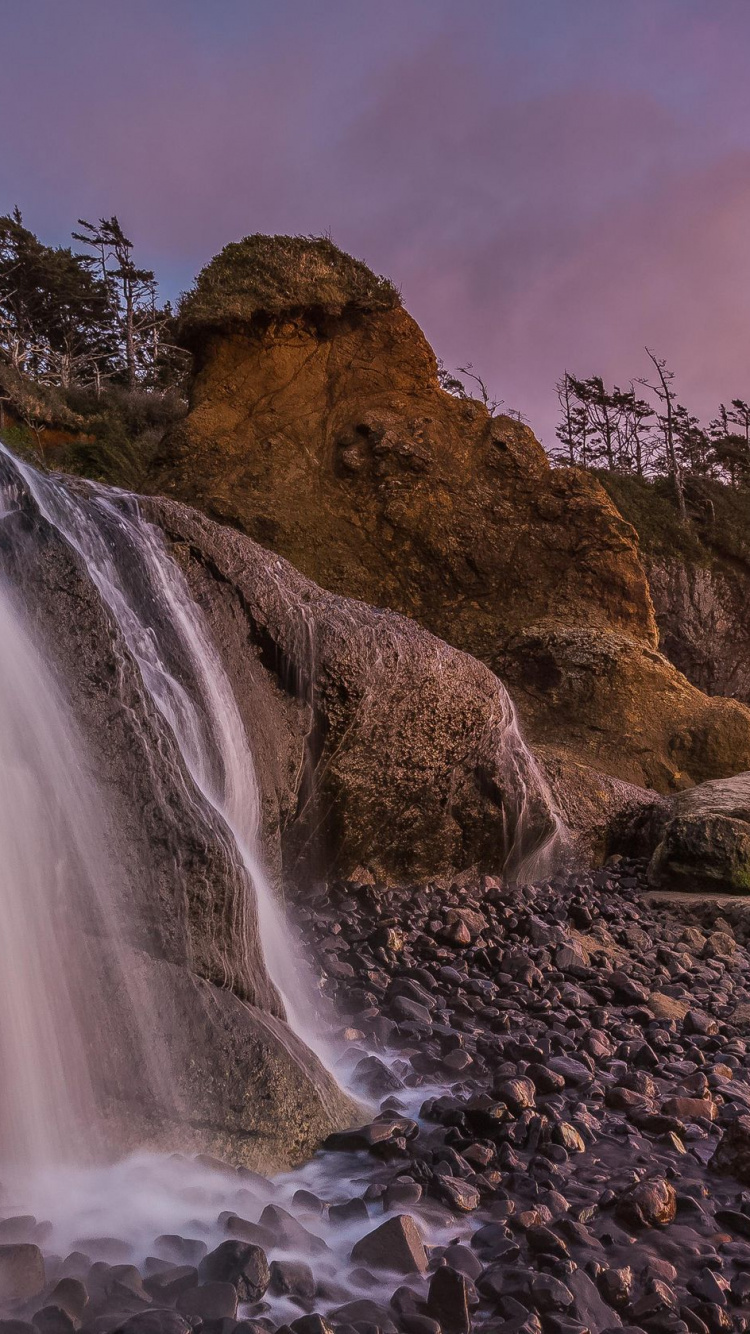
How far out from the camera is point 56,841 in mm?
3873

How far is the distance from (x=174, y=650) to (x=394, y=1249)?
417 cm

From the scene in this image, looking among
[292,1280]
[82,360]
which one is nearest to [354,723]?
[292,1280]

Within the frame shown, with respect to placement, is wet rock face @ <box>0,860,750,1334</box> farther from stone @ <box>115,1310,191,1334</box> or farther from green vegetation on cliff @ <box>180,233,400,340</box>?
green vegetation on cliff @ <box>180,233,400,340</box>

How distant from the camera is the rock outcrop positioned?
13.1 m

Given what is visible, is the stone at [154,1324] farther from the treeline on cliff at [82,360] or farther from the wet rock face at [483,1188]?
the treeline on cliff at [82,360]

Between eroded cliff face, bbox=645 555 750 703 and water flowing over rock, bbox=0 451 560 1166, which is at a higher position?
eroded cliff face, bbox=645 555 750 703

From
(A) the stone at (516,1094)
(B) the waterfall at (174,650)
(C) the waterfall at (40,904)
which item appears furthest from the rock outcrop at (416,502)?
(C) the waterfall at (40,904)

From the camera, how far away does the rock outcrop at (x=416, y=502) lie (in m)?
13.1

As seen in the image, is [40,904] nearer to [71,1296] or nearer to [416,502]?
[71,1296]

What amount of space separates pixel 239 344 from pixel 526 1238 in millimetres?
13726

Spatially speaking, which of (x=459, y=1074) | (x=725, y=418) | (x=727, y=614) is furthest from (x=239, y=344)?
(x=725, y=418)

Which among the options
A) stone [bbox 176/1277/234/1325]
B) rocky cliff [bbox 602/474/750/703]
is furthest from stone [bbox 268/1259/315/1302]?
rocky cliff [bbox 602/474/750/703]

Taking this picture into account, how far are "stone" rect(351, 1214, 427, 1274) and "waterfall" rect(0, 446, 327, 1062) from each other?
6.79ft

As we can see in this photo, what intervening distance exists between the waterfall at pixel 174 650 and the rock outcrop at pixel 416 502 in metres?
6.23
